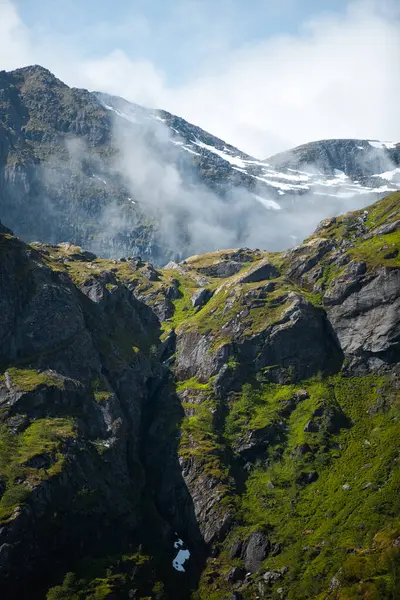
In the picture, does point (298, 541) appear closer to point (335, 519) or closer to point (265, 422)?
point (335, 519)

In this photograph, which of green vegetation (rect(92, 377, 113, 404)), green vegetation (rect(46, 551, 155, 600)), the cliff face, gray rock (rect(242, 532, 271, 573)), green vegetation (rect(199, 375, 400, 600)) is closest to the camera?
green vegetation (rect(199, 375, 400, 600))

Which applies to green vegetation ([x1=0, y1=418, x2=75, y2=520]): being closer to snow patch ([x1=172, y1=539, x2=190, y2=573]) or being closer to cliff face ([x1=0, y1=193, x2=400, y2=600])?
cliff face ([x1=0, y1=193, x2=400, y2=600])

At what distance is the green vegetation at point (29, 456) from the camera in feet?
464

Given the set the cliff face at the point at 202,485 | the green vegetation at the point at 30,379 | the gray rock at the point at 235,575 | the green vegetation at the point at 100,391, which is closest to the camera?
the cliff face at the point at 202,485

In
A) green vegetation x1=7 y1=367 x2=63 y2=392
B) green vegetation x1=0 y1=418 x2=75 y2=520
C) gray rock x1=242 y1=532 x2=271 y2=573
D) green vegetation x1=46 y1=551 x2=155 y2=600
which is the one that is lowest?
gray rock x1=242 y1=532 x2=271 y2=573

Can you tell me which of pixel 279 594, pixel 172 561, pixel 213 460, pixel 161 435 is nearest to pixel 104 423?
pixel 161 435

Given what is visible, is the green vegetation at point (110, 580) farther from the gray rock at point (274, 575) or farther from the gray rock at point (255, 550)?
the gray rock at point (274, 575)

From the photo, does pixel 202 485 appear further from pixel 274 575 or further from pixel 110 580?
pixel 110 580

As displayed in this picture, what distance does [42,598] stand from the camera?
13012 centimetres

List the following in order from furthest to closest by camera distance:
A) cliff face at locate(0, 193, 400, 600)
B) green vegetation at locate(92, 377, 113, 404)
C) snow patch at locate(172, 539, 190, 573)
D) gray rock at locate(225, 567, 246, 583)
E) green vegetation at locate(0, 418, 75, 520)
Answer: green vegetation at locate(92, 377, 113, 404)
snow patch at locate(172, 539, 190, 573)
gray rock at locate(225, 567, 246, 583)
green vegetation at locate(0, 418, 75, 520)
cliff face at locate(0, 193, 400, 600)

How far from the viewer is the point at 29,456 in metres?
154

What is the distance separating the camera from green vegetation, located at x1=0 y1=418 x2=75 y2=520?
142 m

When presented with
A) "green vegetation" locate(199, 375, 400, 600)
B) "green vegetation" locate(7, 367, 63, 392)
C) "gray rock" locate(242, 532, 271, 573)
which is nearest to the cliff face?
"gray rock" locate(242, 532, 271, 573)

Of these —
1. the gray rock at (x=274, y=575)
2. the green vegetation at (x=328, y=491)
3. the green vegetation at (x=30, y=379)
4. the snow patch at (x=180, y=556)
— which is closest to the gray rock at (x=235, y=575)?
the green vegetation at (x=328, y=491)
